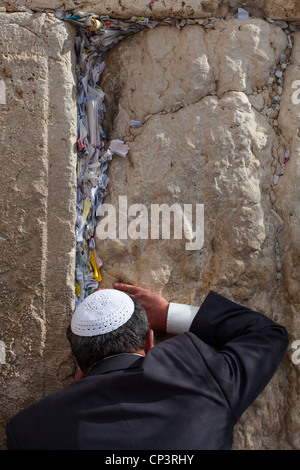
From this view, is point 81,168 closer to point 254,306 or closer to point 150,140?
point 150,140

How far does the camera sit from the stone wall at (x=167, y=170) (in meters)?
2.39

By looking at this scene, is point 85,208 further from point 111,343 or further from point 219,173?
point 111,343

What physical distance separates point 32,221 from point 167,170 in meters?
0.66

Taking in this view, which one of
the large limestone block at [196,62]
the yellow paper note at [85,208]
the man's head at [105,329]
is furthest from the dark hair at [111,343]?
the large limestone block at [196,62]

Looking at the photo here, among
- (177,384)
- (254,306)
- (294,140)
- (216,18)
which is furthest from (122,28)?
(177,384)

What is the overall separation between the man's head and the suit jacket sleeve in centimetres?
25

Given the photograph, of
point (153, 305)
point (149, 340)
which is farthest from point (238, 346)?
point (153, 305)

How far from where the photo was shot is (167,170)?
2584 millimetres

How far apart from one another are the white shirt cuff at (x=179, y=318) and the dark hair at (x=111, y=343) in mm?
325

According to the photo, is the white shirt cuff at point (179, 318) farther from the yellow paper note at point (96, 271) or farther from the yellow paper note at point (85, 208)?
the yellow paper note at point (85, 208)

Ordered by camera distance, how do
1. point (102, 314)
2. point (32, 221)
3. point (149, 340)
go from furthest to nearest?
1. point (32, 221)
2. point (149, 340)
3. point (102, 314)

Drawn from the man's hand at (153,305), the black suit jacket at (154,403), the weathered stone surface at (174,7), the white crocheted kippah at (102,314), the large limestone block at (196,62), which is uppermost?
the weathered stone surface at (174,7)

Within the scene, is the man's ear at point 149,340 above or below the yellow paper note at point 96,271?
below

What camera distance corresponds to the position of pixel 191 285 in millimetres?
2555
